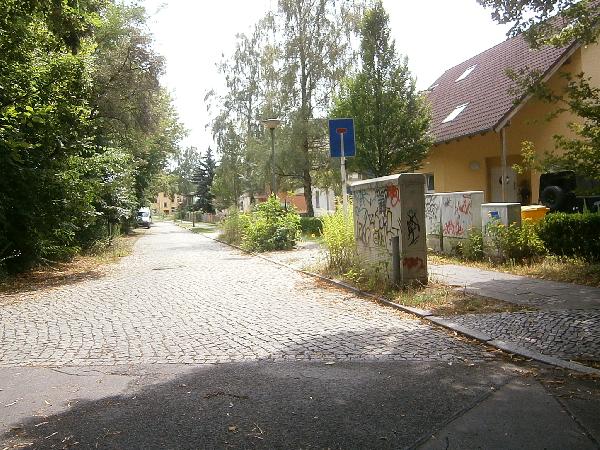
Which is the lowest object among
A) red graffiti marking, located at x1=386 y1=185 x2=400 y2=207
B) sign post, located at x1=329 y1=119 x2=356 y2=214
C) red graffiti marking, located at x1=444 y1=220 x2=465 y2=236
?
red graffiti marking, located at x1=444 y1=220 x2=465 y2=236

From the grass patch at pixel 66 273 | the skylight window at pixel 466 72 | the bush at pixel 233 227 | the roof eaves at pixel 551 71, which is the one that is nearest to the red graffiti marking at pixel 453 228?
the roof eaves at pixel 551 71

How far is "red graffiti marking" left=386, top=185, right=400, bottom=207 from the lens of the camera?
9219 millimetres

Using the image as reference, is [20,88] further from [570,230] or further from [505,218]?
[570,230]

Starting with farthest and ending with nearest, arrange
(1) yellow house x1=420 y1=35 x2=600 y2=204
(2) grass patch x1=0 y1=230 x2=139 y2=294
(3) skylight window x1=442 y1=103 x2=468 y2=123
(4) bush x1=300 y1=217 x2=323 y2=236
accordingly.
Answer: (4) bush x1=300 y1=217 x2=323 y2=236 → (3) skylight window x1=442 y1=103 x2=468 y2=123 → (1) yellow house x1=420 y1=35 x2=600 y2=204 → (2) grass patch x1=0 y1=230 x2=139 y2=294

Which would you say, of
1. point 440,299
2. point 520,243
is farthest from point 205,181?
point 440,299

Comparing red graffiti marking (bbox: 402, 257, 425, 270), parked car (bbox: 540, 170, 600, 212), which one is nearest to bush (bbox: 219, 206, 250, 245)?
parked car (bbox: 540, 170, 600, 212)

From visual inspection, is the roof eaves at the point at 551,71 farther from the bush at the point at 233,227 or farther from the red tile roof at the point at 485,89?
the bush at the point at 233,227

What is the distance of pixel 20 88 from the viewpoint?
11891mm

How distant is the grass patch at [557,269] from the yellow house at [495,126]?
793 centimetres

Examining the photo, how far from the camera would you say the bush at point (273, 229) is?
66.1ft

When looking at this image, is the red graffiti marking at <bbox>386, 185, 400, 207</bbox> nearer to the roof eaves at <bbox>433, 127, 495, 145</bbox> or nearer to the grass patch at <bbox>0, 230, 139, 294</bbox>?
the grass patch at <bbox>0, 230, 139, 294</bbox>

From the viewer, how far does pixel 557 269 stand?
1025 cm

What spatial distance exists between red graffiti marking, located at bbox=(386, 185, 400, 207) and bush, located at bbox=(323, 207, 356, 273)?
218 cm

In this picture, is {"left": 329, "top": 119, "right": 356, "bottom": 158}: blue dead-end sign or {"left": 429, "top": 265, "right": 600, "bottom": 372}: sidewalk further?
{"left": 329, "top": 119, "right": 356, "bottom": 158}: blue dead-end sign
